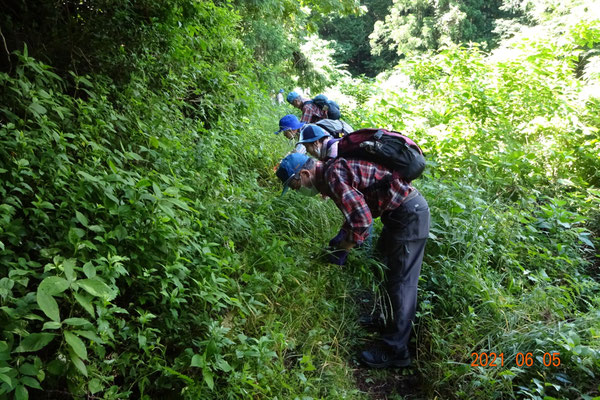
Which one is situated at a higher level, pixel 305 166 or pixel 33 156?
pixel 33 156

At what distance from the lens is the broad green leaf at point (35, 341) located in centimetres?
161

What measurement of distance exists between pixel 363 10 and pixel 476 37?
19.0 meters

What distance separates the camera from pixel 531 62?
289 inches

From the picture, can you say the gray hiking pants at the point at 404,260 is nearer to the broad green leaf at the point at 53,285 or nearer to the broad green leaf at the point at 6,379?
the broad green leaf at the point at 53,285

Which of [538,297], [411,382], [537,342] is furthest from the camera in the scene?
[538,297]

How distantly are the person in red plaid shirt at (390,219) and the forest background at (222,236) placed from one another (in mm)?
187

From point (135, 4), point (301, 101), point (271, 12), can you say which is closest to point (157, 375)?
point (135, 4)

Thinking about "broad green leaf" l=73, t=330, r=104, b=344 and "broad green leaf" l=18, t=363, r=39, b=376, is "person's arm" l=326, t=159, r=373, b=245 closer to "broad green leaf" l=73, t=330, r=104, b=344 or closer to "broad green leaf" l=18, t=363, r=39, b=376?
"broad green leaf" l=73, t=330, r=104, b=344

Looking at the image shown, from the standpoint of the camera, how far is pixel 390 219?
3.34m

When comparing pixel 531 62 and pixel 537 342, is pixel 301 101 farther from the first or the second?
pixel 537 342

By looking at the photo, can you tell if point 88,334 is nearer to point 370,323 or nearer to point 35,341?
point 35,341

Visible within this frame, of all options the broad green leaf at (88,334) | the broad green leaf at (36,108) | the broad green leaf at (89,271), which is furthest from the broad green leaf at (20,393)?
the broad green leaf at (36,108)

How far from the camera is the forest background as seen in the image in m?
2.04
